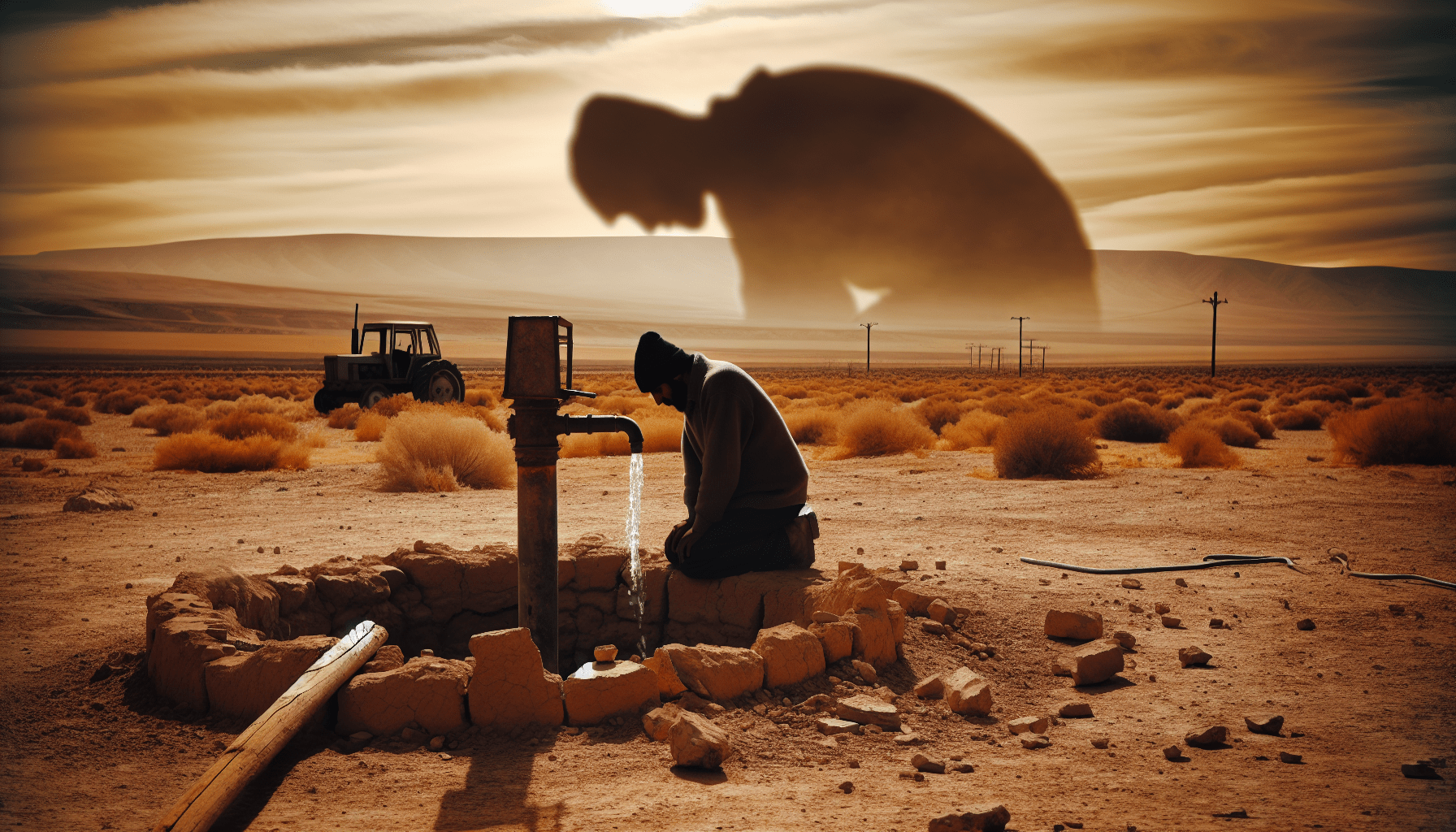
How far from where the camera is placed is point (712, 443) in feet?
17.4

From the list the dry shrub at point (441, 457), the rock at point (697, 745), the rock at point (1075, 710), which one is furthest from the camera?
the dry shrub at point (441, 457)

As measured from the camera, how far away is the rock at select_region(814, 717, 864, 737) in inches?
163

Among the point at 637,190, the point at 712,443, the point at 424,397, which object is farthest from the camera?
the point at 424,397

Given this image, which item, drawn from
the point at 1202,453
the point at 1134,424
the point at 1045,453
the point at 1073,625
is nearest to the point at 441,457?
the point at 1045,453

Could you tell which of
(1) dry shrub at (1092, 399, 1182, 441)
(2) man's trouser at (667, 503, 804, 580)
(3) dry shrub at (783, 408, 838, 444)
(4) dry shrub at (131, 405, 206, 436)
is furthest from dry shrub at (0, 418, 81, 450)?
(1) dry shrub at (1092, 399, 1182, 441)

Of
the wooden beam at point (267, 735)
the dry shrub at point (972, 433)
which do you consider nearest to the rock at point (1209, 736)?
the wooden beam at point (267, 735)

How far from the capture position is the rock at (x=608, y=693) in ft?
13.7

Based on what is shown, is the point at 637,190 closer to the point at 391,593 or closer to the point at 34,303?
the point at 391,593

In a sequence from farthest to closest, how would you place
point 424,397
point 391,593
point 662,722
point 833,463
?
point 424,397
point 833,463
point 391,593
point 662,722

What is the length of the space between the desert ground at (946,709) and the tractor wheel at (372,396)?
1565 cm

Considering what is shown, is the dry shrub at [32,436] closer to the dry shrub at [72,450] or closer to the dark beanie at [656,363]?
the dry shrub at [72,450]

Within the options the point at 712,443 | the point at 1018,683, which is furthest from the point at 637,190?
the point at 1018,683

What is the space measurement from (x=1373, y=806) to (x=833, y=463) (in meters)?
12.9

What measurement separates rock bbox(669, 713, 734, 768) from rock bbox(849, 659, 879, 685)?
44.7 inches
